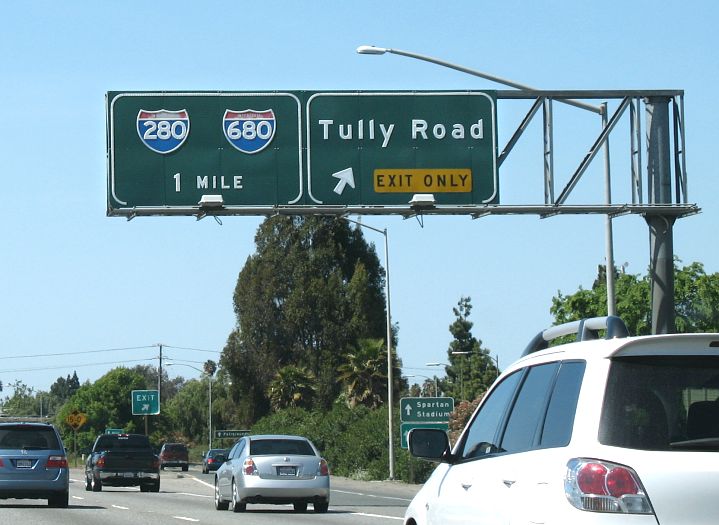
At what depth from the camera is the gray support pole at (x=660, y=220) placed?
25781mm

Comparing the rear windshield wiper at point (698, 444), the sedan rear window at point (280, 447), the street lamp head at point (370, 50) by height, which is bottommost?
the sedan rear window at point (280, 447)

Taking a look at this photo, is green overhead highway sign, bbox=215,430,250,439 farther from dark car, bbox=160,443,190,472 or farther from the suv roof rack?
the suv roof rack

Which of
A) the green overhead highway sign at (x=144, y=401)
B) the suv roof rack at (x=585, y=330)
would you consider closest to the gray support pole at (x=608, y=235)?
the suv roof rack at (x=585, y=330)

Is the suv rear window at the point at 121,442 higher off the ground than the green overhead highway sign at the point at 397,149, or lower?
lower

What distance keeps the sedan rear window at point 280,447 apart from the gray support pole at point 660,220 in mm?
Answer: 6907

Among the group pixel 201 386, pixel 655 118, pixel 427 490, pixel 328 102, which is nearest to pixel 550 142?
pixel 655 118

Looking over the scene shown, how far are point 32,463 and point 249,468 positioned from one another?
190 inches

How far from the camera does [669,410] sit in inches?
252

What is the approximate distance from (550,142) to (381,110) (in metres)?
3.07

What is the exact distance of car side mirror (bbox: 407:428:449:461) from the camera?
28.7ft

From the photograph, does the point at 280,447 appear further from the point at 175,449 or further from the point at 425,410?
the point at 175,449

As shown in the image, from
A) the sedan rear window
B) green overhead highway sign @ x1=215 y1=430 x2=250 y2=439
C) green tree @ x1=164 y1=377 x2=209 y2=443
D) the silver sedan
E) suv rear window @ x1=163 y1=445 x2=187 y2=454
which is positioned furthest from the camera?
green tree @ x1=164 y1=377 x2=209 y2=443

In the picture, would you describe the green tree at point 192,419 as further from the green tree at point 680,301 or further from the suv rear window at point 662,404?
the suv rear window at point 662,404

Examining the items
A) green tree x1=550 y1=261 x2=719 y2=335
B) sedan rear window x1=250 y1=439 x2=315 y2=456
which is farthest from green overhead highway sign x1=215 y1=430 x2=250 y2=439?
sedan rear window x1=250 y1=439 x2=315 y2=456
